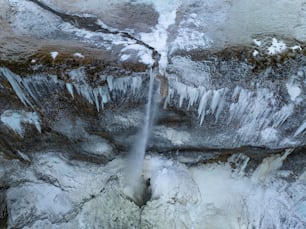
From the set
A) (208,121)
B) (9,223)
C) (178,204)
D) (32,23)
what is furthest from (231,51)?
(9,223)

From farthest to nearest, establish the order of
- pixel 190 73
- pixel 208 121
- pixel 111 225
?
pixel 111 225 → pixel 208 121 → pixel 190 73

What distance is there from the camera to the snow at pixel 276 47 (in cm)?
251

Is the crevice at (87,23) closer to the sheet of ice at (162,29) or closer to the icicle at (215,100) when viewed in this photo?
the sheet of ice at (162,29)

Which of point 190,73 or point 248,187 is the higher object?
point 190,73

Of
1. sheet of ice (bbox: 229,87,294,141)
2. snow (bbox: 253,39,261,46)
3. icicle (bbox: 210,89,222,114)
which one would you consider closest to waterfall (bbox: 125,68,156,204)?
icicle (bbox: 210,89,222,114)

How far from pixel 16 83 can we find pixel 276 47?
1815mm

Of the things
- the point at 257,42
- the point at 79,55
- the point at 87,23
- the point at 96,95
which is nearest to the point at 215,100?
the point at 257,42

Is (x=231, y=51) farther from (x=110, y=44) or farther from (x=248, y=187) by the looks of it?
(x=248, y=187)

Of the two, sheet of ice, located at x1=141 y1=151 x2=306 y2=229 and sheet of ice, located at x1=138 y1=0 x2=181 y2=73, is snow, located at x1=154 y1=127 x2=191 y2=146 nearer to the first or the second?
sheet of ice, located at x1=141 y1=151 x2=306 y2=229

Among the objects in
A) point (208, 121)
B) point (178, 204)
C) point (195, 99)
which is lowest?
point (178, 204)

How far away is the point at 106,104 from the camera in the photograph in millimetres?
2502

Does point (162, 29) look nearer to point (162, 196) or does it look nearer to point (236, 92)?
point (236, 92)

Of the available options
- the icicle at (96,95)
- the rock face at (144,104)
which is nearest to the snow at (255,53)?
the rock face at (144,104)

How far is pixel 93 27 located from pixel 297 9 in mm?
1628
